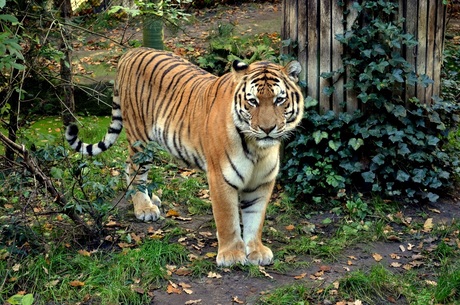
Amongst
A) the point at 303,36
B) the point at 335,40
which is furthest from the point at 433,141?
the point at 303,36

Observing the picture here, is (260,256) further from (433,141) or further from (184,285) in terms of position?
(433,141)

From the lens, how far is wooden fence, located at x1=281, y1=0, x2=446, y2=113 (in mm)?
6098

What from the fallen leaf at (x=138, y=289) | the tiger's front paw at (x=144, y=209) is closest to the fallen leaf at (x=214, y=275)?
the fallen leaf at (x=138, y=289)

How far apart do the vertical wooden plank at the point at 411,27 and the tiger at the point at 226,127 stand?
141 cm

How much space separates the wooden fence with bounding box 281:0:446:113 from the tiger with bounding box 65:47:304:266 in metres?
1.05

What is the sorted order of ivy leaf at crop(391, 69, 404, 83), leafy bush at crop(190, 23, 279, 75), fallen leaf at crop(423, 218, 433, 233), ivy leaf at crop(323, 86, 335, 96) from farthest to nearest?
1. leafy bush at crop(190, 23, 279, 75)
2. ivy leaf at crop(323, 86, 335, 96)
3. ivy leaf at crop(391, 69, 404, 83)
4. fallen leaf at crop(423, 218, 433, 233)

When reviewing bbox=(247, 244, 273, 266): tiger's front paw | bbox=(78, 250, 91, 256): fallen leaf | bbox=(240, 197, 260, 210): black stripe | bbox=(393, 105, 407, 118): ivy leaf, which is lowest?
bbox=(247, 244, 273, 266): tiger's front paw

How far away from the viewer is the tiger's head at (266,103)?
15.8ft

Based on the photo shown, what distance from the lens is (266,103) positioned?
4.85 m

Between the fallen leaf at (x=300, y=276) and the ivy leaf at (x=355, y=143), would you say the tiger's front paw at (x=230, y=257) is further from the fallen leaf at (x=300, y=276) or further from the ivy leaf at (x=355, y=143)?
the ivy leaf at (x=355, y=143)

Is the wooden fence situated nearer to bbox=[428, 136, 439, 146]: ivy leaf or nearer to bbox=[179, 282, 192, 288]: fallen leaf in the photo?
bbox=[428, 136, 439, 146]: ivy leaf

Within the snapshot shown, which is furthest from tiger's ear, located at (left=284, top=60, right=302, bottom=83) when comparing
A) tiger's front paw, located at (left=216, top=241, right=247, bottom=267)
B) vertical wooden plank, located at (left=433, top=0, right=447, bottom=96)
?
vertical wooden plank, located at (left=433, top=0, right=447, bottom=96)

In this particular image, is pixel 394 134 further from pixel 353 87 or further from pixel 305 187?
pixel 305 187

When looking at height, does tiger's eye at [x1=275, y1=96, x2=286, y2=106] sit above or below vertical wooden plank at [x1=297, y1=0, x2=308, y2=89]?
below
